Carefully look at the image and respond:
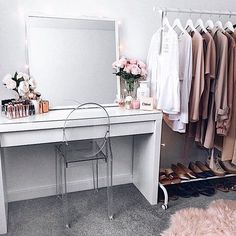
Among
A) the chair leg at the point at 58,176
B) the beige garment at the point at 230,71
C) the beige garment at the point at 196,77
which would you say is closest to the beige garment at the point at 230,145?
the beige garment at the point at 230,71

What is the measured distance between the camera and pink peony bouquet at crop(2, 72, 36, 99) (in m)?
1.97

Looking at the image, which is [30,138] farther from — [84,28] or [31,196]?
[84,28]

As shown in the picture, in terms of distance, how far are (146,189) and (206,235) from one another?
2.32 feet

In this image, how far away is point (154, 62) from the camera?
7.63 feet

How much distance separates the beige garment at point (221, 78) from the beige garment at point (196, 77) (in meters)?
0.15

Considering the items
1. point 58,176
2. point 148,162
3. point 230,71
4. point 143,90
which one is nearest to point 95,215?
point 58,176

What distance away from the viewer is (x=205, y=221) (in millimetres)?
1951

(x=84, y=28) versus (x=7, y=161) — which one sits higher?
(x=84, y=28)

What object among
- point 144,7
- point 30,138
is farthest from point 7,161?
point 144,7

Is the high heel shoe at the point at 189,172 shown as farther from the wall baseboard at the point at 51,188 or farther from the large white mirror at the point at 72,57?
the large white mirror at the point at 72,57

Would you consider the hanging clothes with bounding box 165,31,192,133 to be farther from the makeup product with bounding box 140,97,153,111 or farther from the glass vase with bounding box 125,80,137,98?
the glass vase with bounding box 125,80,137,98

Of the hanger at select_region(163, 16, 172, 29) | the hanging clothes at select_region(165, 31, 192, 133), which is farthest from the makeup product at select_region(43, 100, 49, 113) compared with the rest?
the hanger at select_region(163, 16, 172, 29)

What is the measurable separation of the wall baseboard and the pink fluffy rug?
0.74 m

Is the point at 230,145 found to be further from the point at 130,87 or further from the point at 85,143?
the point at 85,143
